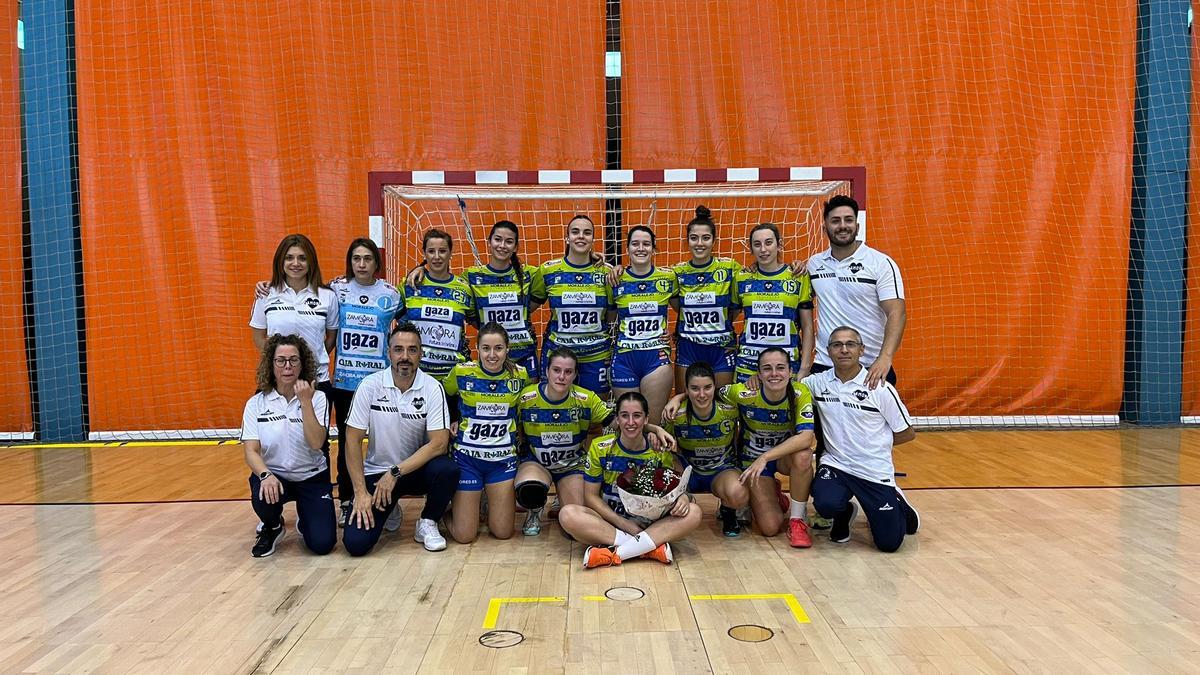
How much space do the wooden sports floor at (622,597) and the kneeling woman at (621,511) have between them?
10 cm

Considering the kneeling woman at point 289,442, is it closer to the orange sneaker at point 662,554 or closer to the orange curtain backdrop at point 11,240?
the orange sneaker at point 662,554

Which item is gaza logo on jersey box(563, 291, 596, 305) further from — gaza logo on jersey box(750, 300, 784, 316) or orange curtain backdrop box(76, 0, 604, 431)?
orange curtain backdrop box(76, 0, 604, 431)

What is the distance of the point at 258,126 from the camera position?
7.70 meters

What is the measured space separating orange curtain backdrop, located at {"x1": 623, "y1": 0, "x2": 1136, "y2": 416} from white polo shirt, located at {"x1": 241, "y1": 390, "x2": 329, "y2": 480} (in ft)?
14.4

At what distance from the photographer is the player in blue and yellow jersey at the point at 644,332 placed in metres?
4.93

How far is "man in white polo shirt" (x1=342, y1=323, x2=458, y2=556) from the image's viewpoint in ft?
14.1

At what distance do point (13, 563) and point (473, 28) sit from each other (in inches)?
226

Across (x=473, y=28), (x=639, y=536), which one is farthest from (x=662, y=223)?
(x=639, y=536)

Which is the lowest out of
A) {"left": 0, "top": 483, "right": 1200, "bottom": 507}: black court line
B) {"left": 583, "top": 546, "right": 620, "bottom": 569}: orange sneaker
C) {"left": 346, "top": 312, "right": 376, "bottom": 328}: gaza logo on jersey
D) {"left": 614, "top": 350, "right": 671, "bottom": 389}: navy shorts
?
{"left": 0, "top": 483, "right": 1200, "bottom": 507}: black court line

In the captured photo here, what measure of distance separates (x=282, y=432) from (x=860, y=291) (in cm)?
339

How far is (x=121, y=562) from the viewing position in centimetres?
415

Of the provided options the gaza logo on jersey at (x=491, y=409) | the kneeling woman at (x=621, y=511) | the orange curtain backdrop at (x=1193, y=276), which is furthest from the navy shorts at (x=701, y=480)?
the orange curtain backdrop at (x=1193, y=276)

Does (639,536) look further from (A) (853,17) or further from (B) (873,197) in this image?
(A) (853,17)

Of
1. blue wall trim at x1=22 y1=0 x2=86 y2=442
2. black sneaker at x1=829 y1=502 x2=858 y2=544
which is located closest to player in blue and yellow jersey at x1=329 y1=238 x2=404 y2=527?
black sneaker at x1=829 y1=502 x2=858 y2=544
